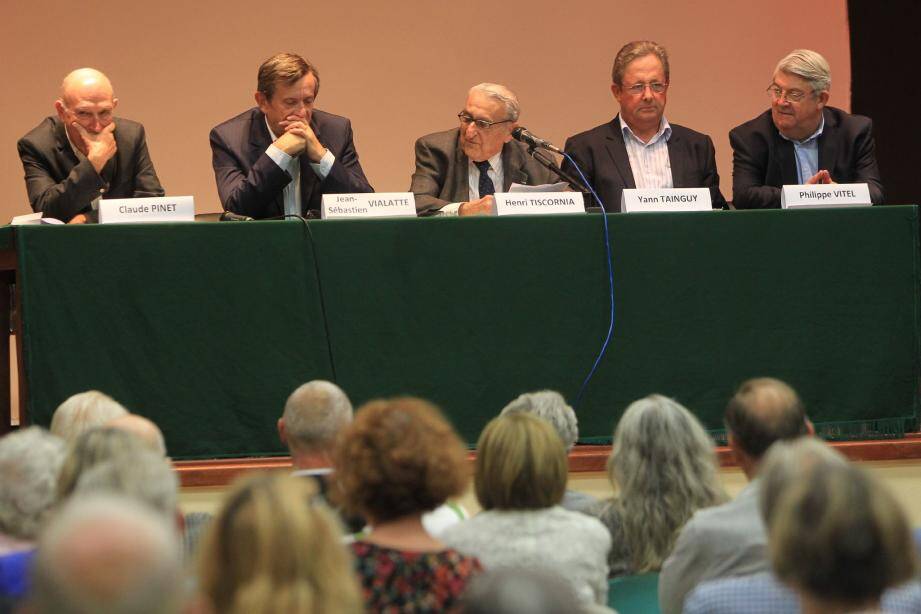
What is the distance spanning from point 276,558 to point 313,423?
150cm

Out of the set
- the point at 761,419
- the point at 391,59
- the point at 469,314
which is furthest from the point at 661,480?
the point at 391,59

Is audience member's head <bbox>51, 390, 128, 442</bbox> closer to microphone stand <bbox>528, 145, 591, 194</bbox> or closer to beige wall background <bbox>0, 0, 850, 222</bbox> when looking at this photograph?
microphone stand <bbox>528, 145, 591, 194</bbox>

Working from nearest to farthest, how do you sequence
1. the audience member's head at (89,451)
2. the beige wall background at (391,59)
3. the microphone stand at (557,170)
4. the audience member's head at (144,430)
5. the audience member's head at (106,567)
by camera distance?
the audience member's head at (106,567) → the audience member's head at (89,451) → the audience member's head at (144,430) → the microphone stand at (557,170) → the beige wall background at (391,59)

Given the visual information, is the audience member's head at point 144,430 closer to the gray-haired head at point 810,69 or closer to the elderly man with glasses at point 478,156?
the elderly man with glasses at point 478,156

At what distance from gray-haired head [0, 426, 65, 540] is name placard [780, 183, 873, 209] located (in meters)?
2.90

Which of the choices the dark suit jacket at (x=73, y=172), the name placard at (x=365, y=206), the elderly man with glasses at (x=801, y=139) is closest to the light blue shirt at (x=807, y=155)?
the elderly man with glasses at (x=801, y=139)

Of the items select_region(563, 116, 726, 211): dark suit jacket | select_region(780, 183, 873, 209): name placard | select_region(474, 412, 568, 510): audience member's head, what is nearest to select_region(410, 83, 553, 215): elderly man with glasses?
select_region(563, 116, 726, 211): dark suit jacket

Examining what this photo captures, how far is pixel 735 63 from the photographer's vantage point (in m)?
6.89

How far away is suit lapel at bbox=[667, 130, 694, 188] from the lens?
5.01 meters

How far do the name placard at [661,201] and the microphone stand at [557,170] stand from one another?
36cm

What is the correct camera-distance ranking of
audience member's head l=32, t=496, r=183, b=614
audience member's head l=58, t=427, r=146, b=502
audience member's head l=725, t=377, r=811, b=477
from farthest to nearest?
audience member's head l=725, t=377, r=811, b=477
audience member's head l=58, t=427, r=146, b=502
audience member's head l=32, t=496, r=183, b=614

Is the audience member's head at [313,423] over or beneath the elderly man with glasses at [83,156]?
beneath

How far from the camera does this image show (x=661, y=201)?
4328 mm

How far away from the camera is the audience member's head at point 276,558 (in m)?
1.44
